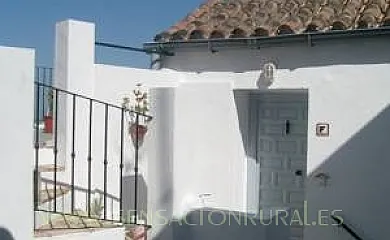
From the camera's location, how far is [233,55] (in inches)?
347

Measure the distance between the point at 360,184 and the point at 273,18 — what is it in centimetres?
314

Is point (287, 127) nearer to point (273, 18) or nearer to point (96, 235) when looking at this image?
point (273, 18)

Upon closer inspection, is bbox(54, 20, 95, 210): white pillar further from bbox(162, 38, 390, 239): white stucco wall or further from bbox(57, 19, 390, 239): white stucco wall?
bbox(162, 38, 390, 239): white stucco wall

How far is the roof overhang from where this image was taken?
724 cm

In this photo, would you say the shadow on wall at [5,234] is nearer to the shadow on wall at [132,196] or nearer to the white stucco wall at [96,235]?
the white stucco wall at [96,235]

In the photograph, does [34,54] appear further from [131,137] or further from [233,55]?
[233,55]

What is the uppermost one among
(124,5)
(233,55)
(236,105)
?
(124,5)

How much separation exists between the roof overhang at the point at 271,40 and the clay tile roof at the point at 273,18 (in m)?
0.10

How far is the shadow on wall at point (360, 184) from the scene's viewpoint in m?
7.18

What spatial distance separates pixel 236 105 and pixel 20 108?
5.09m

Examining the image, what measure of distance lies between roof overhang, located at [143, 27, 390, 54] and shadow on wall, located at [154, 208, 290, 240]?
2886 mm

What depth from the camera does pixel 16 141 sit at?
4.32 m

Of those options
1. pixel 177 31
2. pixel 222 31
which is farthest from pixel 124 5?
pixel 222 31

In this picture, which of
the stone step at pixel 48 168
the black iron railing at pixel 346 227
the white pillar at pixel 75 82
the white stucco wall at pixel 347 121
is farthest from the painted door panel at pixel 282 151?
the stone step at pixel 48 168
